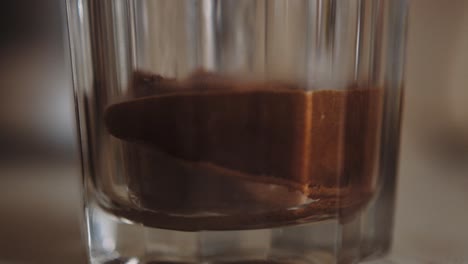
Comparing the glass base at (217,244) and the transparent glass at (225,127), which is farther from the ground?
the transparent glass at (225,127)

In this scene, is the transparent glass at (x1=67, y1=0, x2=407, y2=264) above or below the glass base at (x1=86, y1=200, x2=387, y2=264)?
above

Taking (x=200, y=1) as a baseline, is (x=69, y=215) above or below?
below

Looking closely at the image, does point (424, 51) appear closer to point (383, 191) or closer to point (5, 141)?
point (383, 191)

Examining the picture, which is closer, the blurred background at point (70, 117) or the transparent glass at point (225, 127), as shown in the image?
the transparent glass at point (225, 127)

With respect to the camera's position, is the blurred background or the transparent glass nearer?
the transparent glass

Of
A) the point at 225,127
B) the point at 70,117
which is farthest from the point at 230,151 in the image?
the point at 70,117

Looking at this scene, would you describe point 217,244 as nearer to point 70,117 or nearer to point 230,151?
point 230,151

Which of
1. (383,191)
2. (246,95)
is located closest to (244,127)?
(246,95)
